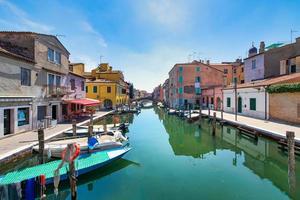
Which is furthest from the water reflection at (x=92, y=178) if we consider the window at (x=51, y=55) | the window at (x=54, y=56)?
the window at (x=54, y=56)

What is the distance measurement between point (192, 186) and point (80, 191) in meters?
4.75

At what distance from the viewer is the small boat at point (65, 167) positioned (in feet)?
27.3

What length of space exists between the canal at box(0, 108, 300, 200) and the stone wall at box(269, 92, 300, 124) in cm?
564

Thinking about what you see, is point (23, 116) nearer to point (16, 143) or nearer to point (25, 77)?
point (25, 77)

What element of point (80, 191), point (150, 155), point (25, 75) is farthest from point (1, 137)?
point (150, 155)

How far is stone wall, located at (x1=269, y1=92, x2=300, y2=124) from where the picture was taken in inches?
720

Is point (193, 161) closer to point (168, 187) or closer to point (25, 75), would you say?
point (168, 187)

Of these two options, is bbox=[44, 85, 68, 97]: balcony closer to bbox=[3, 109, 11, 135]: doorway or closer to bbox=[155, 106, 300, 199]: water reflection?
bbox=[3, 109, 11, 135]: doorway

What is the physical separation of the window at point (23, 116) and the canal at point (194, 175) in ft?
29.1

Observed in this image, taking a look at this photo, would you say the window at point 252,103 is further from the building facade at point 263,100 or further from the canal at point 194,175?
the canal at point 194,175

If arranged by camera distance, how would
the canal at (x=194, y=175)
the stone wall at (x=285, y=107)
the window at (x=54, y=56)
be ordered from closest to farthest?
the canal at (x=194, y=175), the stone wall at (x=285, y=107), the window at (x=54, y=56)

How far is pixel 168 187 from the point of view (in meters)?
8.68

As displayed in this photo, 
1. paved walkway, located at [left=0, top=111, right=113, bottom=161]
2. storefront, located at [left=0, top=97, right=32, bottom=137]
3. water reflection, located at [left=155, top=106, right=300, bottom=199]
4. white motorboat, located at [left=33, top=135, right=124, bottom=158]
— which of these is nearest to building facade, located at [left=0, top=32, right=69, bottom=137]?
storefront, located at [left=0, top=97, right=32, bottom=137]

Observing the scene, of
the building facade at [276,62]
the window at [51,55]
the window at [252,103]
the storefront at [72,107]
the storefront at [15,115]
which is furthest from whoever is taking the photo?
the building facade at [276,62]
